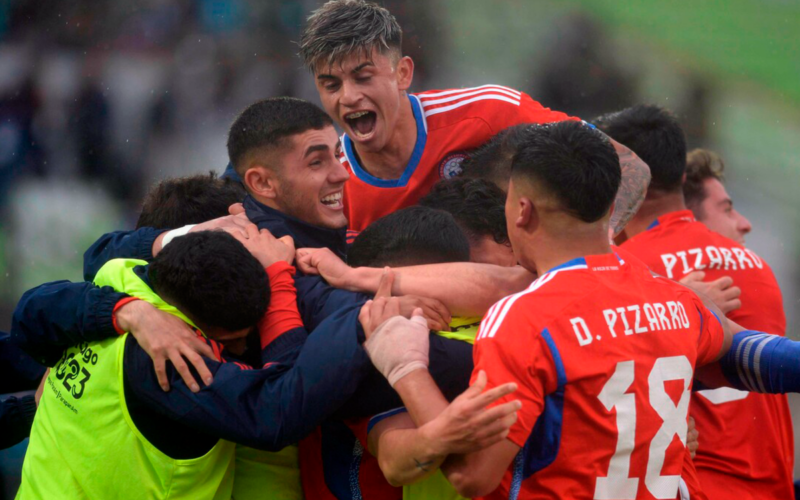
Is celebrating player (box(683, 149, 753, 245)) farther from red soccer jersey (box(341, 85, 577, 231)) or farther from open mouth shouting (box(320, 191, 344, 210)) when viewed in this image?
open mouth shouting (box(320, 191, 344, 210))

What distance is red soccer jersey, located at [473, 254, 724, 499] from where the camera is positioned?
2.16m

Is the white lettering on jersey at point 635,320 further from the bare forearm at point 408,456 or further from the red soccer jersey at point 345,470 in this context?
the red soccer jersey at point 345,470

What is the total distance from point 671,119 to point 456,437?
2.77 m

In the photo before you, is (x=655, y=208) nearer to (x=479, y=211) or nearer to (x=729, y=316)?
(x=729, y=316)

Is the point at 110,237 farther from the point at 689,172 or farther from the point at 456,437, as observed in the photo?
the point at 689,172

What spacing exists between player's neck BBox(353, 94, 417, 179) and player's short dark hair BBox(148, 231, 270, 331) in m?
1.57

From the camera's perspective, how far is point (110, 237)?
127 inches

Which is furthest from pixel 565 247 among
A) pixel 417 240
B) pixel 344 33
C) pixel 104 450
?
pixel 344 33

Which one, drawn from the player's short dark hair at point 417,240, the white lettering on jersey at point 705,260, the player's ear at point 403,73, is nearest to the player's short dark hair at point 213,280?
the player's short dark hair at point 417,240

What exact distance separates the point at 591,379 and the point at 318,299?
2.82 ft

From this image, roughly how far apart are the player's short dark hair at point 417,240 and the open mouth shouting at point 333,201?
504mm

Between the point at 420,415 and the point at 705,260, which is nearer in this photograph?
the point at 420,415

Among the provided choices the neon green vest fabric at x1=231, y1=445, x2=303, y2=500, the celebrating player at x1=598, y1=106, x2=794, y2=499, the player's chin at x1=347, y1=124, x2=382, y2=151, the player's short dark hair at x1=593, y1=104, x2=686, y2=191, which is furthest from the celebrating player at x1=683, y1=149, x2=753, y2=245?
the neon green vest fabric at x1=231, y1=445, x2=303, y2=500

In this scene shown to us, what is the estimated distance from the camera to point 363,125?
3.87 meters
